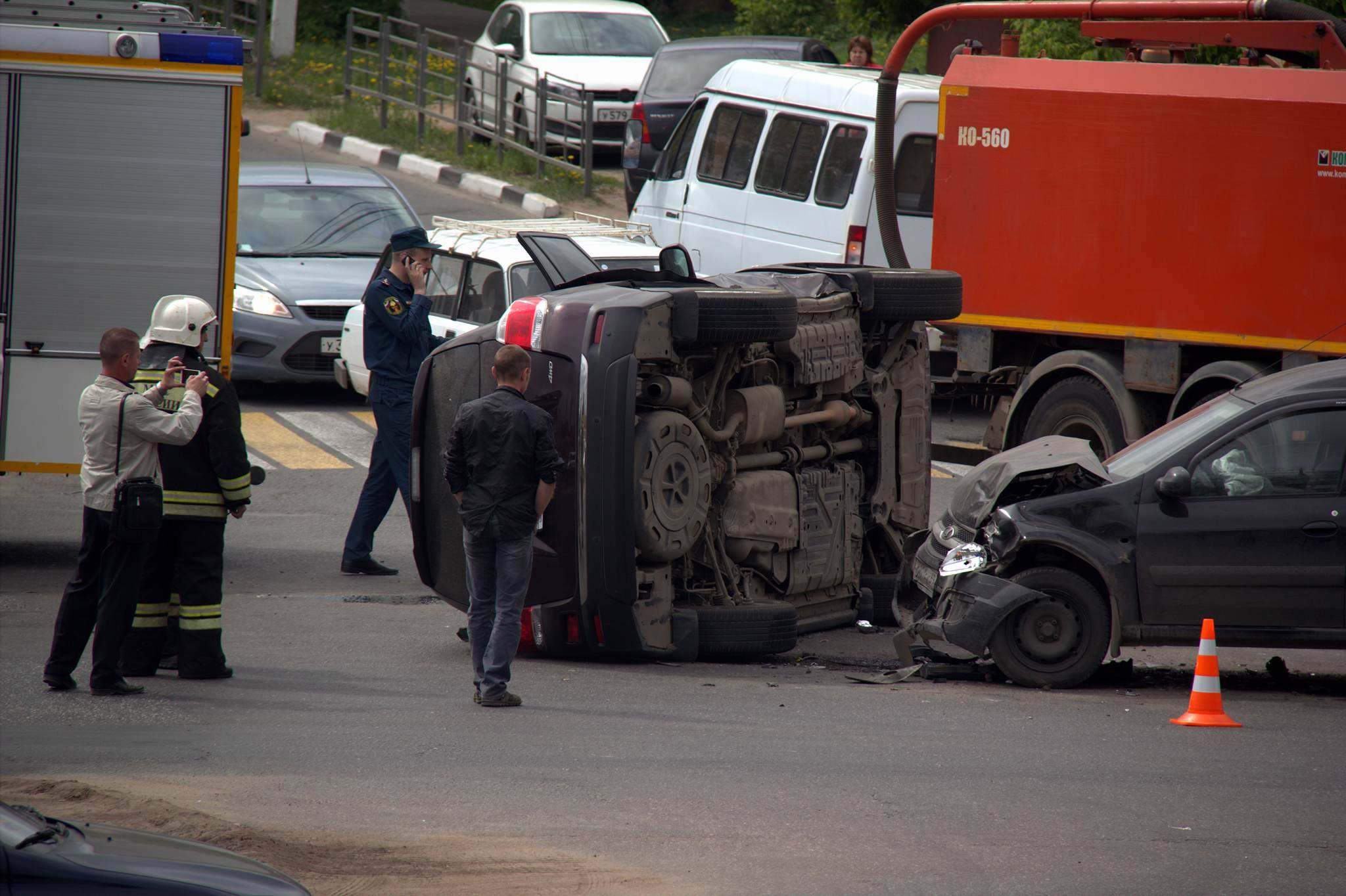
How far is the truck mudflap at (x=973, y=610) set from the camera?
798 cm

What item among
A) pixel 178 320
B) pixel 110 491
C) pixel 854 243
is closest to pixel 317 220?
pixel 854 243

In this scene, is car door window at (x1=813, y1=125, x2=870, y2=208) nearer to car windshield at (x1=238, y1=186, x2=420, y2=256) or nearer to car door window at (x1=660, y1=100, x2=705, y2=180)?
car door window at (x1=660, y1=100, x2=705, y2=180)

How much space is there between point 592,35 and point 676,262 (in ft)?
55.4

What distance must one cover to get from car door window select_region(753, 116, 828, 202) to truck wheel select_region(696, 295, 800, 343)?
7396 millimetres

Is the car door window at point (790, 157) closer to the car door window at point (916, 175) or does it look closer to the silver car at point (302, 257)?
the car door window at point (916, 175)

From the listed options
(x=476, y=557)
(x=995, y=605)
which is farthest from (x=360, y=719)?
(x=995, y=605)

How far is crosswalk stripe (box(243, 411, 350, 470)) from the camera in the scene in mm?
13750

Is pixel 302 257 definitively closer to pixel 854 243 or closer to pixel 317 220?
pixel 317 220

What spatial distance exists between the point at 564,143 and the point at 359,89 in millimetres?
5200

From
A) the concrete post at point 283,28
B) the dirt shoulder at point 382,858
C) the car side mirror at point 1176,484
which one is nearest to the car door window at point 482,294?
A: the car side mirror at point 1176,484

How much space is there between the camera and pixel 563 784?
6418 millimetres

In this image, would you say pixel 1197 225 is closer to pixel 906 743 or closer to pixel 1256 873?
pixel 906 743

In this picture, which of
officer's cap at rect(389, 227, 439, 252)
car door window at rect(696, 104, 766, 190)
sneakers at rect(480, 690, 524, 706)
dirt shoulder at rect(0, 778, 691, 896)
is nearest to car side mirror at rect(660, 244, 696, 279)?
officer's cap at rect(389, 227, 439, 252)

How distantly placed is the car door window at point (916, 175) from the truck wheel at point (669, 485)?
7.40m
